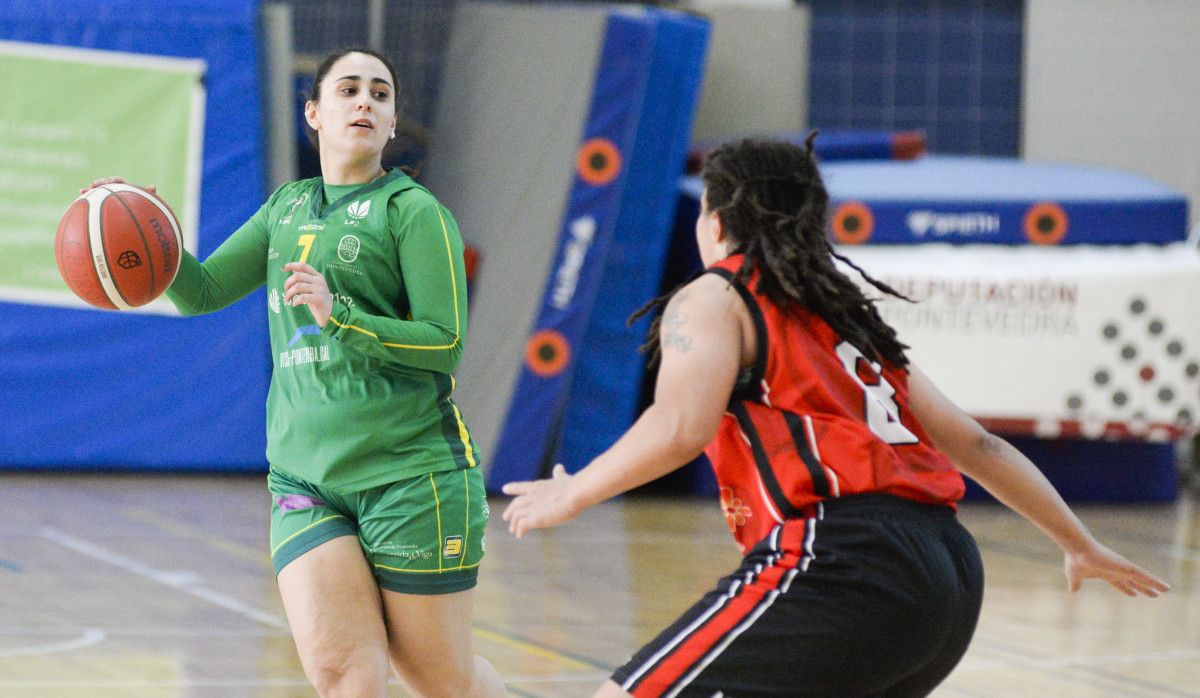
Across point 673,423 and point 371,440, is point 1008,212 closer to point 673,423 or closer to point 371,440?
point 371,440

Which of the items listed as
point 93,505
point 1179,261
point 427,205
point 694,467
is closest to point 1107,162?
point 1179,261

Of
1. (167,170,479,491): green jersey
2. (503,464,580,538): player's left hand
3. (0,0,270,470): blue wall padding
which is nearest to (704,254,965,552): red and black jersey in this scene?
(503,464,580,538): player's left hand

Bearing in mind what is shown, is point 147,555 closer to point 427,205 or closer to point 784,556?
point 427,205

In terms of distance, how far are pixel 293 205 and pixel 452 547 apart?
2.72ft

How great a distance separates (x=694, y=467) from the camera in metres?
10.7

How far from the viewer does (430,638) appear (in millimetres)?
3422

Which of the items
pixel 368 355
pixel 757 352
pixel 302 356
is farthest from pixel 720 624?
pixel 302 356

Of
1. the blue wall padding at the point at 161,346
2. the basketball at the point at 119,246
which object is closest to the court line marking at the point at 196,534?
the blue wall padding at the point at 161,346

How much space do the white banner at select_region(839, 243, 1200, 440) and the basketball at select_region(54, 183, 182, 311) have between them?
259 inches

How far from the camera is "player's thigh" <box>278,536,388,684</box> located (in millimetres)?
3318

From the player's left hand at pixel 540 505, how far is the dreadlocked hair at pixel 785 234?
1.13 feet

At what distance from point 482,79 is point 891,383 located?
801 centimetres

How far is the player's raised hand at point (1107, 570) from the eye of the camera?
317 centimetres

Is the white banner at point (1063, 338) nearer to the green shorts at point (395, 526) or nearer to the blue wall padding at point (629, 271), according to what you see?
the blue wall padding at point (629, 271)
